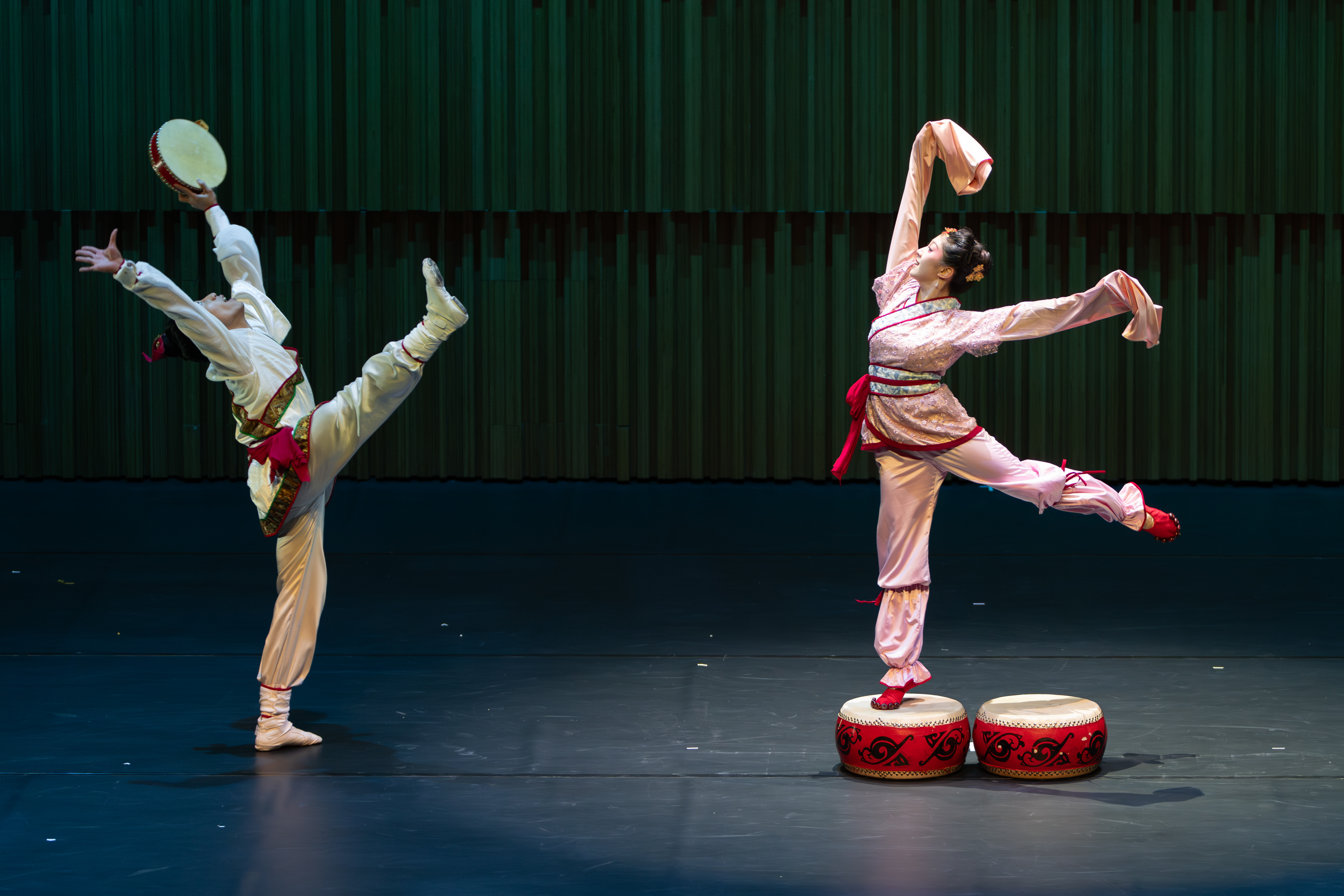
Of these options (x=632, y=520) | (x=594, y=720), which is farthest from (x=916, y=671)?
(x=632, y=520)

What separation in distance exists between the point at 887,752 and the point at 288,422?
1688mm

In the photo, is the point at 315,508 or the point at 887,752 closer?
the point at 887,752

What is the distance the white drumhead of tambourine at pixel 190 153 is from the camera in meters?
4.28

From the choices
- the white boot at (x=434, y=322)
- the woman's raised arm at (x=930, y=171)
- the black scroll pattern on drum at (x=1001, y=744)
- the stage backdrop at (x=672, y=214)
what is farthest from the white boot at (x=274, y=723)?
the stage backdrop at (x=672, y=214)

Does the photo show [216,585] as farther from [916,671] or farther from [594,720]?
[916,671]

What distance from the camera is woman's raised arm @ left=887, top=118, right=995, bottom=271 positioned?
155 inches

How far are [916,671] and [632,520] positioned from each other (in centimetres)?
367

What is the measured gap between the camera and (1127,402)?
330 inches

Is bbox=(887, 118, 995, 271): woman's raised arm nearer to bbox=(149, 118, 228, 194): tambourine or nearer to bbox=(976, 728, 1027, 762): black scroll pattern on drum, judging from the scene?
bbox=(976, 728, 1027, 762): black scroll pattern on drum

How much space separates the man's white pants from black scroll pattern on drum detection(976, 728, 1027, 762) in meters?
1.64

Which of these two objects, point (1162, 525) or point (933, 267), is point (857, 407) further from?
point (1162, 525)

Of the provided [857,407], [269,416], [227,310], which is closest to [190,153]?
[227,310]

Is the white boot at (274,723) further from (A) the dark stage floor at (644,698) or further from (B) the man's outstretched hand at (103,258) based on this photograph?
(B) the man's outstretched hand at (103,258)

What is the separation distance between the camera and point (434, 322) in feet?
13.0
